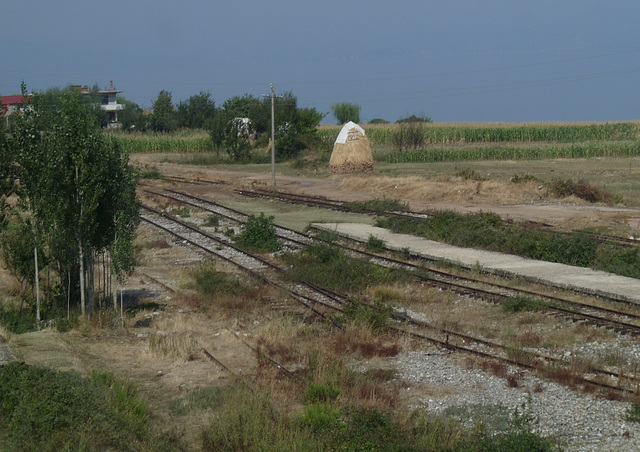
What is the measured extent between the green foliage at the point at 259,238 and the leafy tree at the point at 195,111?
299 ft

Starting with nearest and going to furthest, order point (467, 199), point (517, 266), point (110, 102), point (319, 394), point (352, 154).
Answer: point (319, 394)
point (517, 266)
point (467, 199)
point (352, 154)
point (110, 102)

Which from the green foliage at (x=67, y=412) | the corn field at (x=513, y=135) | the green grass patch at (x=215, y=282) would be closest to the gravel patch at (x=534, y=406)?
the green foliage at (x=67, y=412)

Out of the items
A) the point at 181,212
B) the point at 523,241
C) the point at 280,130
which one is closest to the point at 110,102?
the point at 280,130

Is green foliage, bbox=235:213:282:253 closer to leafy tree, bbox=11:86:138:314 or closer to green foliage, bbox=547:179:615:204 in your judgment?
leafy tree, bbox=11:86:138:314

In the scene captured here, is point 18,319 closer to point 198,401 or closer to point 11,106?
point 198,401

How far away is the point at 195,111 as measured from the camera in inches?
4557

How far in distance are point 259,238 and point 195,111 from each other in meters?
95.3

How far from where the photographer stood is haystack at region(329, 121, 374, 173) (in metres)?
51.6

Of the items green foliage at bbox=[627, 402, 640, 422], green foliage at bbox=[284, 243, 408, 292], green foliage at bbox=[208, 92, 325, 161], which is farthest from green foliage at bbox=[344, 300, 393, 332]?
green foliage at bbox=[208, 92, 325, 161]

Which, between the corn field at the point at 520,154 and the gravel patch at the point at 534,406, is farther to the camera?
the corn field at the point at 520,154

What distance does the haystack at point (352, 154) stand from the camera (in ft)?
169

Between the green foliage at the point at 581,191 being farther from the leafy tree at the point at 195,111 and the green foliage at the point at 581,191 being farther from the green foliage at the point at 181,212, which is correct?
the leafy tree at the point at 195,111

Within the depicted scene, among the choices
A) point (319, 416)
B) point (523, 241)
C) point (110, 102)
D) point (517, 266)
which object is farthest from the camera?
point (110, 102)

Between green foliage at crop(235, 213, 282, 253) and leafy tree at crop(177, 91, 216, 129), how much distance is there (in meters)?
91.0
